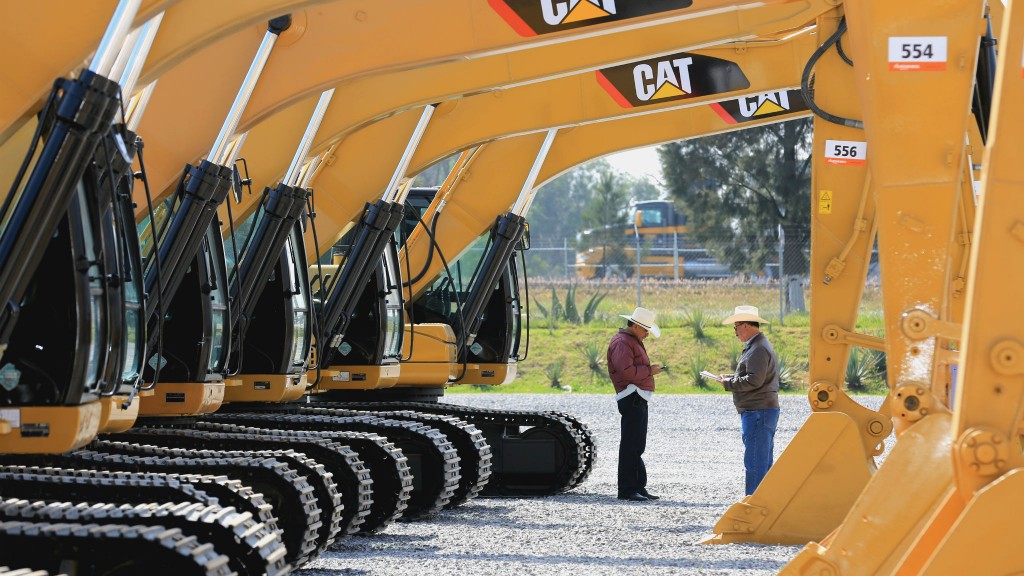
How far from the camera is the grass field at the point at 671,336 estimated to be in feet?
99.4

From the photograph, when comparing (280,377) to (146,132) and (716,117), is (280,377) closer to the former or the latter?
(146,132)

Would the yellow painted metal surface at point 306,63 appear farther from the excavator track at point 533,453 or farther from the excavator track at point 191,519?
the excavator track at point 533,453

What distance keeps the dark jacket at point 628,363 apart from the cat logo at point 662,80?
217cm

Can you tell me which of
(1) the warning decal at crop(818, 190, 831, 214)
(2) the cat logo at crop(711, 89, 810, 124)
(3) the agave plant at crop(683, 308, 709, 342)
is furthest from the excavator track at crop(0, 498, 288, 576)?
(3) the agave plant at crop(683, 308, 709, 342)

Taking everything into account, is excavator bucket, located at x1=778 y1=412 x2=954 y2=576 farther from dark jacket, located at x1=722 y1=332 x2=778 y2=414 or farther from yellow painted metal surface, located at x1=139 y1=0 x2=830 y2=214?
dark jacket, located at x1=722 y1=332 x2=778 y2=414

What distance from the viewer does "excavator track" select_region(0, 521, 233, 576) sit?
718 centimetres

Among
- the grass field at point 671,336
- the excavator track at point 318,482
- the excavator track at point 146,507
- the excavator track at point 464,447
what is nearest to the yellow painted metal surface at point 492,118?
the excavator track at point 464,447

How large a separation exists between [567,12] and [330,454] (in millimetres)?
3526

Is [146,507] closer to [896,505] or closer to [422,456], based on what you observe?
[896,505]

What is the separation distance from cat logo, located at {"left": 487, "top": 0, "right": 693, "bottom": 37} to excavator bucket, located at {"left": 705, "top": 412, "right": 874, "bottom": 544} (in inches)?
120

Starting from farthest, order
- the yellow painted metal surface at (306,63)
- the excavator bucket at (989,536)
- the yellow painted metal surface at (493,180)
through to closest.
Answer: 1. the yellow painted metal surface at (493,180)
2. the yellow painted metal surface at (306,63)
3. the excavator bucket at (989,536)

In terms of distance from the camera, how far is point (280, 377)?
495 inches

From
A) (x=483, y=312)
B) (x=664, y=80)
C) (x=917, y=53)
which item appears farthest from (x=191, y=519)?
(x=483, y=312)

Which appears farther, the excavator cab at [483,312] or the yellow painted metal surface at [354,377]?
the excavator cab at [483,312]
